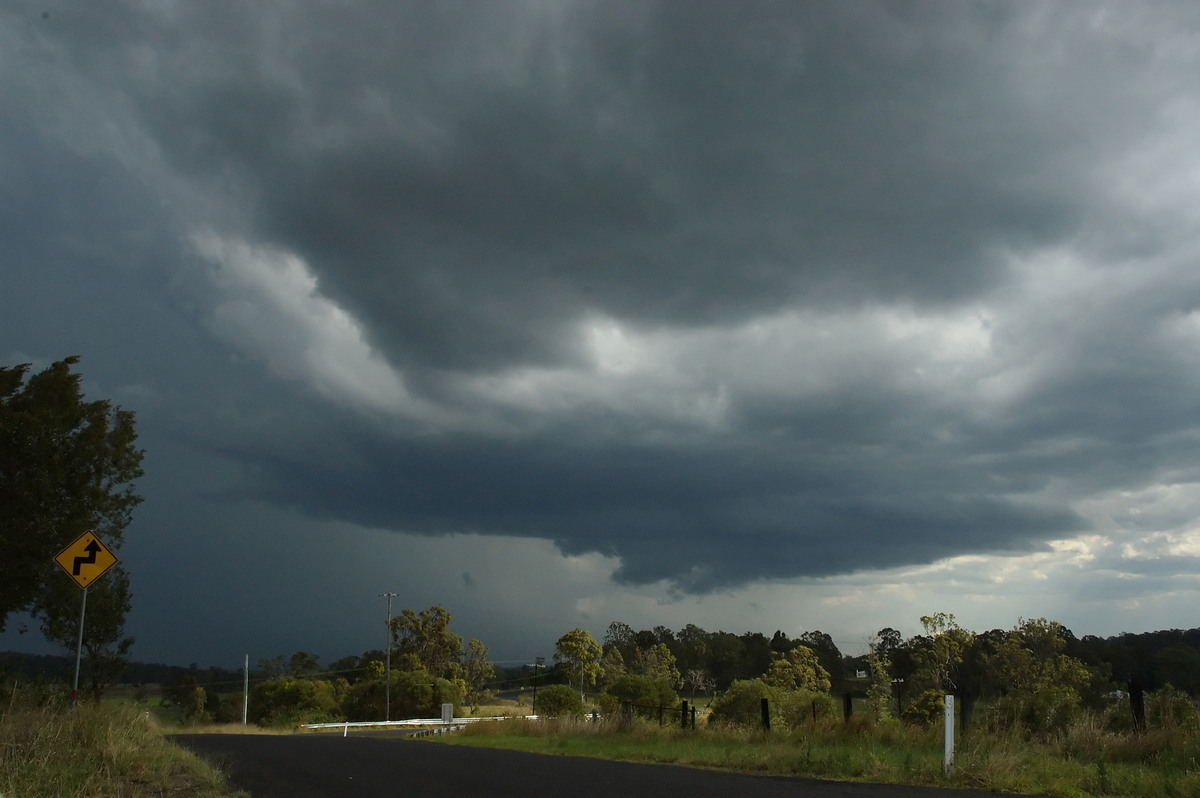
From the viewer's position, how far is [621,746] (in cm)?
2231

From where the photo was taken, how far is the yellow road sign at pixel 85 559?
17.9 meters

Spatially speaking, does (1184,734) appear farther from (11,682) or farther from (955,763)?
(11,682)

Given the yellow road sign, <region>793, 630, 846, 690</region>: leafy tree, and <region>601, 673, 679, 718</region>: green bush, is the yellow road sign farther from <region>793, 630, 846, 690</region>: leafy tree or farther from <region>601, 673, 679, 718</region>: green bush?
<region>793, 630, 846, 690</region>: leafy tree

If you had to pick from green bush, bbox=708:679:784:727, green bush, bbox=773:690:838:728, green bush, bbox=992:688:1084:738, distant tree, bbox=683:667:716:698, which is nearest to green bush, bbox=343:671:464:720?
distant tree, bbox=683:667:716:698

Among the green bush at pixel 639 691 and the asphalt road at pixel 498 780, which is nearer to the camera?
the asphalt road at pixel 498 780

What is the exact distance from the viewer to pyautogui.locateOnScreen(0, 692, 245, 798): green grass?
10.8 m

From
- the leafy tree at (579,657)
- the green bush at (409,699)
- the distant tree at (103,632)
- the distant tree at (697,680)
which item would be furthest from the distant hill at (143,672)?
the distant tree at (697,680)

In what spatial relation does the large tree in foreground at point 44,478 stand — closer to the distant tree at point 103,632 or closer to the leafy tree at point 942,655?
the distant tree at point 103,632

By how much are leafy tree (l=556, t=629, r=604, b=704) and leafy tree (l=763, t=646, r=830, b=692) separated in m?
19.4

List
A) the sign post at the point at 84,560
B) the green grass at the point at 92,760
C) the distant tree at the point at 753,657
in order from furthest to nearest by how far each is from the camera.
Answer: the distant tree at the point at 753,657 → the sign post at the point at 84,560 → the green grass at the point at 92,760

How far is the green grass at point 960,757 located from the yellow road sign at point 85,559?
11.1m

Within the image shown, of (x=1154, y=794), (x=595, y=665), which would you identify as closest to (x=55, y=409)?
(x=1154, y=794)

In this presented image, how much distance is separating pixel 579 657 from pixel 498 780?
68.1 meters

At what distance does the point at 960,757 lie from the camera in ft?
47.4
